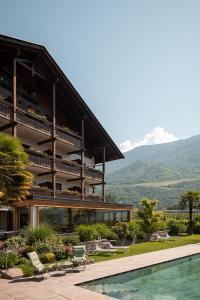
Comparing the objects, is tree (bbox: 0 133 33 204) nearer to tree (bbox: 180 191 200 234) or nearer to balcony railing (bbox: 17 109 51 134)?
balcony railing (bbox: 17 109 51 134)

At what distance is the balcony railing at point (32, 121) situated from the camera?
1199 inches

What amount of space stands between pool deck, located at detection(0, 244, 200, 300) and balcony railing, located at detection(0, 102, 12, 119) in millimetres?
14585

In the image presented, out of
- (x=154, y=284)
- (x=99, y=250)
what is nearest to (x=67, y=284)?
(x=154, y=284)

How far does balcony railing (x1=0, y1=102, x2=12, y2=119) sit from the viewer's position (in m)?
28.4

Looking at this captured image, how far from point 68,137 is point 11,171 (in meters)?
20.8

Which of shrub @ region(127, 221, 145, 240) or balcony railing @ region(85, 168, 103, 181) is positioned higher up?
balcony railing @ region(85, 168, 103, 181)

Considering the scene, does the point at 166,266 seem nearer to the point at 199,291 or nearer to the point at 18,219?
the point at 199,291

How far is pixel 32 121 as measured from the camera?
31844 mm

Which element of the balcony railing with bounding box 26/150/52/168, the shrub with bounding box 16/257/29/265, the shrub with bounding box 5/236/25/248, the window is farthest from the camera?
the window

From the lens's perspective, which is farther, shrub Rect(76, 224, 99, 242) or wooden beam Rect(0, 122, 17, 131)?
wooden beam Rect(0, 122, 17, 131)

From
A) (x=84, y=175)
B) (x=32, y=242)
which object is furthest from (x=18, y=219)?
(x=84, y=175)

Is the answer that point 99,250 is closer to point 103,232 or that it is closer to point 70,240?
point 70,240

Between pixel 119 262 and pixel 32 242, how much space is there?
5.08 m

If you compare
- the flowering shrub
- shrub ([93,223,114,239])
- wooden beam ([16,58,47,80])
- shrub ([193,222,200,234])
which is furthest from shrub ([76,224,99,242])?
shrub ([193,222,200,234])
